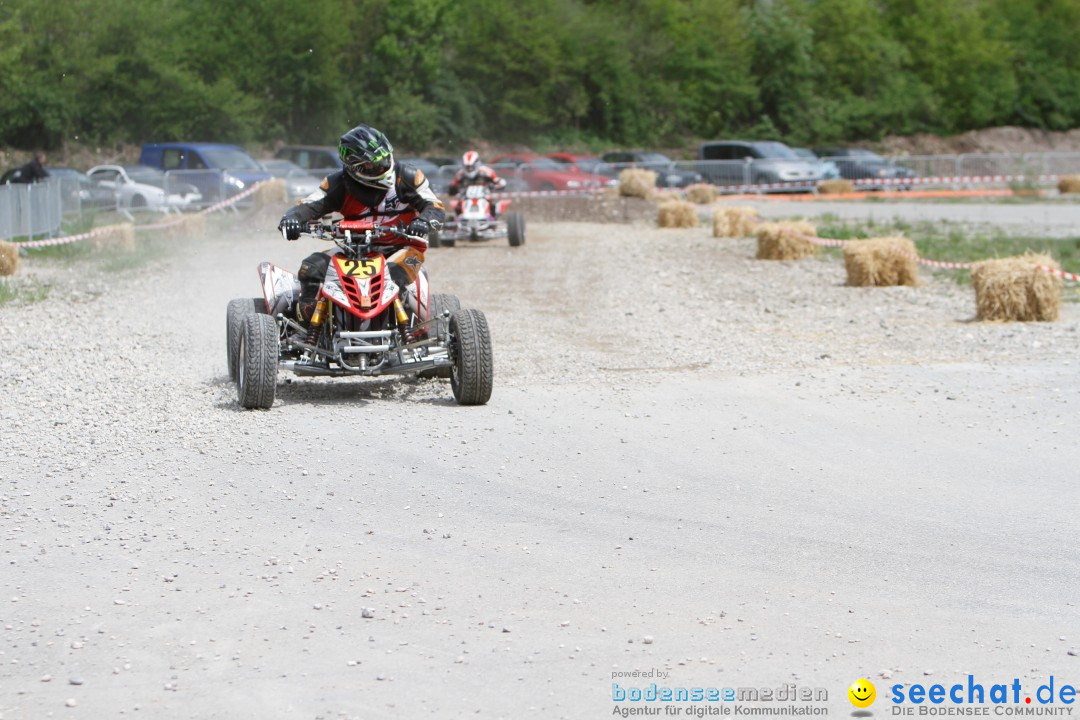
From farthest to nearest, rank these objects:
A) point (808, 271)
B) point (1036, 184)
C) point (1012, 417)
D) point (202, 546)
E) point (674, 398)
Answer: point (1036, 184) < point (808, 271) < point (674, 398) < point (1012, 417) < point (202, 546)

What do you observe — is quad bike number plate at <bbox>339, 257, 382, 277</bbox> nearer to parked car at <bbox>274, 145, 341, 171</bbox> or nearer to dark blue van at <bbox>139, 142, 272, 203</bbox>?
dark blue van at <bbox>139, 142, 272, 203</bbox>

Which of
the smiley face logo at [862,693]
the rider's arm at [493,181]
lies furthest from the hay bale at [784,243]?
the smiley face logo at [862,693]

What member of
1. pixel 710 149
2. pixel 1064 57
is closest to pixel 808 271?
pixel 710 149

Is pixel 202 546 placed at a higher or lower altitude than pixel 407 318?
lower

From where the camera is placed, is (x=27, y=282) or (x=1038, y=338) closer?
(x=1038, y=338)

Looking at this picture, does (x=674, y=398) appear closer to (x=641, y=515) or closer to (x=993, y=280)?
(x=641, y=515)

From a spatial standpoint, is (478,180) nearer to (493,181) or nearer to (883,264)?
(493,181)

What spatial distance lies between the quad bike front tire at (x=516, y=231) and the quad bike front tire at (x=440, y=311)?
1255cm

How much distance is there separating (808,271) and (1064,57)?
5582 cm

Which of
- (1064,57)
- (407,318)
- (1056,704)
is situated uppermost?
(1064,57)

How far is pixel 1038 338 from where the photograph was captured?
11695mm

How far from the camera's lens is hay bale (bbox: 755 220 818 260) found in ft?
64.3

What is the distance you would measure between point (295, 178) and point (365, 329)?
2328 centimetres

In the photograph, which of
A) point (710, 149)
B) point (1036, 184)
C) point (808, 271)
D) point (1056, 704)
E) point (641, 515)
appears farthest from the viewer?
point (710, 149)
